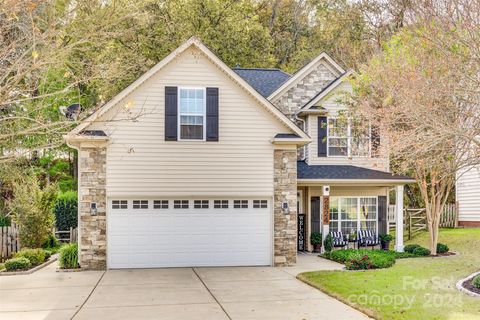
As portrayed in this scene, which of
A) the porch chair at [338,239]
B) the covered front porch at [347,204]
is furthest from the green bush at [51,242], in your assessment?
the porch chair at [338,239]

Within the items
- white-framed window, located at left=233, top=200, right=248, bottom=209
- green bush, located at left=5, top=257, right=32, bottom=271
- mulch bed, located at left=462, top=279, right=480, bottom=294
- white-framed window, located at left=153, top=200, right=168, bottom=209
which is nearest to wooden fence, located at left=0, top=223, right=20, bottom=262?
green bush, located at left=5, top=257, right=32, bottom=271

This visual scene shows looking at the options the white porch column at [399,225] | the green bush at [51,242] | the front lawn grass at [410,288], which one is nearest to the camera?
the front lawn grass at [410,288]

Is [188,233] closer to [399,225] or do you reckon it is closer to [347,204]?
[347,204]

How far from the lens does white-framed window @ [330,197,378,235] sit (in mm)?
19969

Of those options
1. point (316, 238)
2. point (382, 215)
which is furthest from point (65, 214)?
point (382, 215)

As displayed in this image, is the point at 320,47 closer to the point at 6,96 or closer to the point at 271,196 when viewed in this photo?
the point at 271,196

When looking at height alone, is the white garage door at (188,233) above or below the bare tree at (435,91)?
below

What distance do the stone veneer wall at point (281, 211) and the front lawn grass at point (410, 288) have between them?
7.53 feet

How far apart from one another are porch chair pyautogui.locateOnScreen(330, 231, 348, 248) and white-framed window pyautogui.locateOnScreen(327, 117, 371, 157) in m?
2.97

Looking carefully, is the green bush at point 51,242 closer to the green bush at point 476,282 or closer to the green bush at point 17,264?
the green bush at point 17,264

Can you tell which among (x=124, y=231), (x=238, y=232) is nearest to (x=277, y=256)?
(x=238, y=232)

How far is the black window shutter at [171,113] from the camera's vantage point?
632 inches

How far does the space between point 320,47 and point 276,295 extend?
25977mm

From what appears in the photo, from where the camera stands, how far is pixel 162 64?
1602 cm
